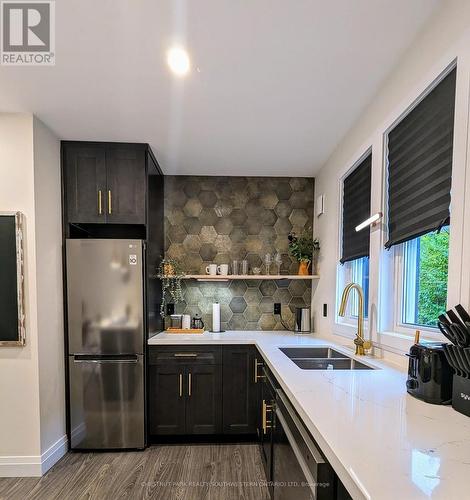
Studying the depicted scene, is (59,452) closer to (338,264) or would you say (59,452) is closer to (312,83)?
(338,264)

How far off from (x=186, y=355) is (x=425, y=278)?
1.92 m

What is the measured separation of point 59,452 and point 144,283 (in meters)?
1.45

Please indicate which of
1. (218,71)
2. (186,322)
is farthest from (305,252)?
(218,71)

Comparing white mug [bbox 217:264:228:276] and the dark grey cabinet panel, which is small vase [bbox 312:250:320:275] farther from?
the dark grey cabinet panel

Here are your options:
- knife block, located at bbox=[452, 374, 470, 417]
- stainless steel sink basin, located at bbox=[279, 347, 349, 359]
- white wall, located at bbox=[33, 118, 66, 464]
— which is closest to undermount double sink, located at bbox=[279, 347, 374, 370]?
stainless steel sink basin, located at bbox=[279, 347, 349, 359]

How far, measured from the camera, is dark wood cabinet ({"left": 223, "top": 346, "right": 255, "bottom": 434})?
104 inches

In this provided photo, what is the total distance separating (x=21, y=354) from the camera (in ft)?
7.16

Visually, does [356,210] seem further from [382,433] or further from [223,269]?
[382,433]

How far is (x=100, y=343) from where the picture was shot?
251 cm

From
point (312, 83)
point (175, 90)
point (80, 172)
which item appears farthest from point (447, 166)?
point (80, 172)

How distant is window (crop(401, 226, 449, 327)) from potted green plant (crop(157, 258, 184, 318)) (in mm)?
1946

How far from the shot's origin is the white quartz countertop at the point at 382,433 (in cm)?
67

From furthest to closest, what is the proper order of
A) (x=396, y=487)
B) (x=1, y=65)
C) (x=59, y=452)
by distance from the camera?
(x=59, y=452)
(x=1, y=65)
(x=396, y=487)

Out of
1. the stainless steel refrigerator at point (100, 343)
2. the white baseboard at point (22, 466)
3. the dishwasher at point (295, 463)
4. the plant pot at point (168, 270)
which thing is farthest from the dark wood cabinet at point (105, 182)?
the dishwasher at point (295, 463)
